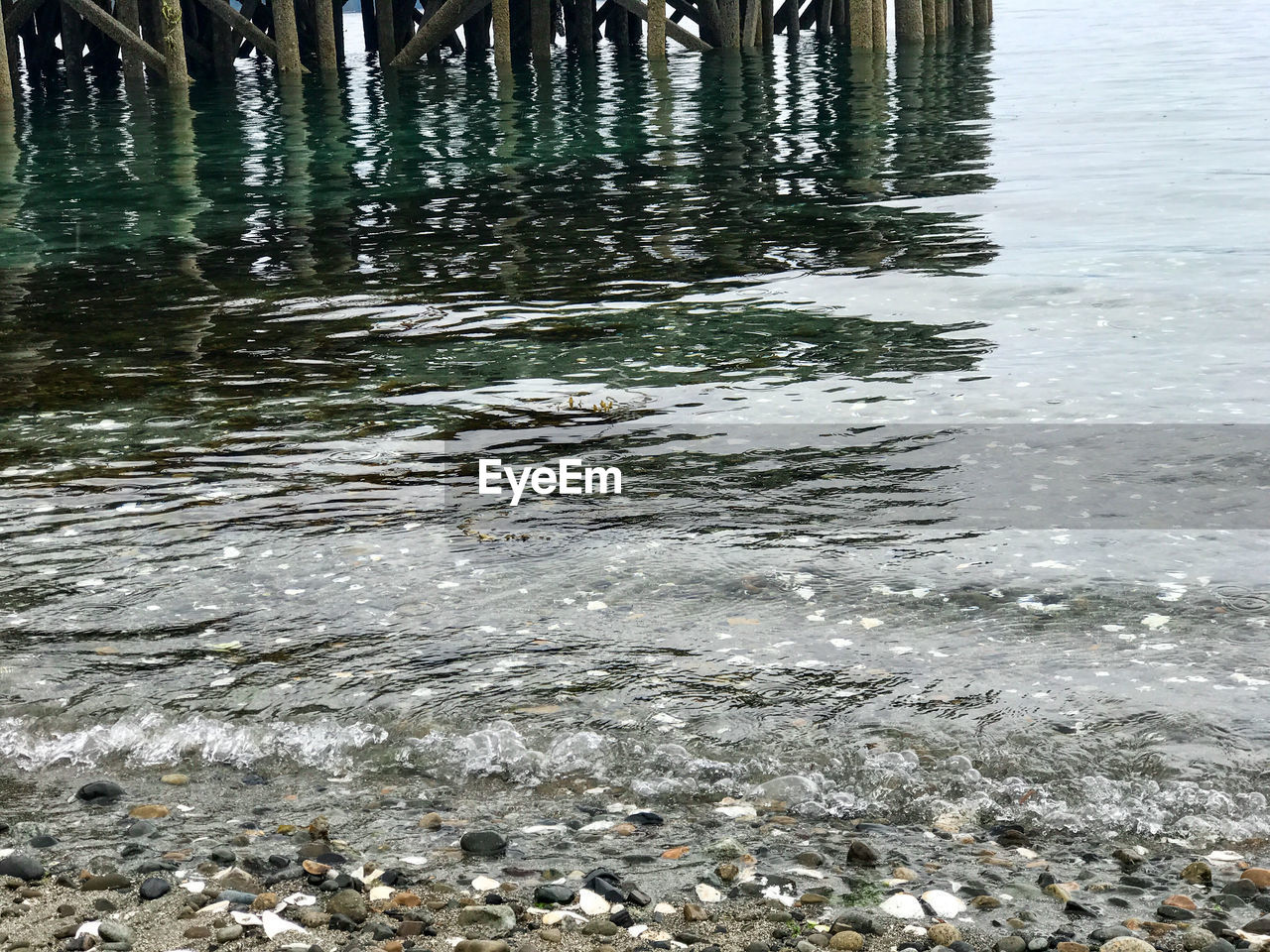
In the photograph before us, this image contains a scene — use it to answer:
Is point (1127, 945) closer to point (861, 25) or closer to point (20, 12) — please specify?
point (861, 25)

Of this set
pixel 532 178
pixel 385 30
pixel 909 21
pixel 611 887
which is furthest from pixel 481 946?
pixel 385 30

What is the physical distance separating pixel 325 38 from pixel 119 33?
464 cm

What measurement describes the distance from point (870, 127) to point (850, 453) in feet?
43.6

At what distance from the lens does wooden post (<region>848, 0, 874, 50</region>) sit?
2908 cm

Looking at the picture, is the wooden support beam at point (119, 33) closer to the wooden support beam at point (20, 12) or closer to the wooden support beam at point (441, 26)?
the wooden support beam at point (20, 12)

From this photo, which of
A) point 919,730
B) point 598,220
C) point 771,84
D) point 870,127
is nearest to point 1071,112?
point 870,127

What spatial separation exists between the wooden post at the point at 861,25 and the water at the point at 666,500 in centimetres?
1526

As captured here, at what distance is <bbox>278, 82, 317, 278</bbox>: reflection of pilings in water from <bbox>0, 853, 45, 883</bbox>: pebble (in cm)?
793

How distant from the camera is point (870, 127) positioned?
1941 cm

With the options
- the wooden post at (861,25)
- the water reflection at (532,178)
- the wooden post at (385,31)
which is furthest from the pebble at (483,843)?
the wooden post at (385,31)

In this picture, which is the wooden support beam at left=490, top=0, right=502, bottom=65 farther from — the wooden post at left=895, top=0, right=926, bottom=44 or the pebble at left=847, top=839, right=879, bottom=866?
the pebble at left=847, top=839, right=879, bottom=866

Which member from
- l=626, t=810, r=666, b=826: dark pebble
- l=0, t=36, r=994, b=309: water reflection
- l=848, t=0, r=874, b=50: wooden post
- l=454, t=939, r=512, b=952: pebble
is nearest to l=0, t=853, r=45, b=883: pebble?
l=454, t=939, r=512, b=952: pebble

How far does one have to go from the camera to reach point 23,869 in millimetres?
3883

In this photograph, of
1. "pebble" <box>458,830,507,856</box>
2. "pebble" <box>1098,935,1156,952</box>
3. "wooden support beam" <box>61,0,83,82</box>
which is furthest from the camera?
"wooden support beam" <box>61,0,83,82</box>
